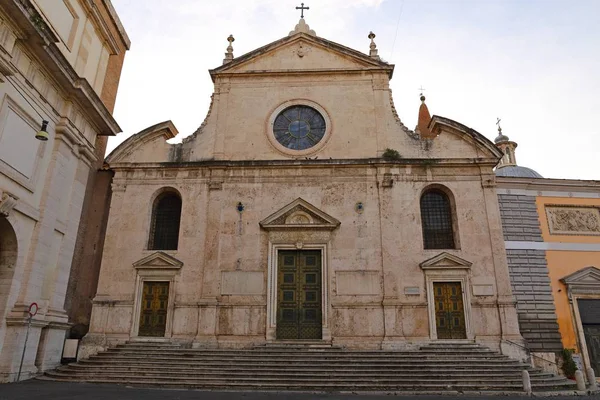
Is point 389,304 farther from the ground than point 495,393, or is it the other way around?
point 389,304

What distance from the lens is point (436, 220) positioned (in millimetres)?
15883

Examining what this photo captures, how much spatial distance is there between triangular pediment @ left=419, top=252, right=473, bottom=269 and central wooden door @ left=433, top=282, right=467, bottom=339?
0.57 m

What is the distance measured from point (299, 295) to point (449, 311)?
499 cm

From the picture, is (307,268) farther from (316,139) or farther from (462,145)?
(462,145)

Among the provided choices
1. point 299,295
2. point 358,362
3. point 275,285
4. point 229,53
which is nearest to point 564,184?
point 358,362

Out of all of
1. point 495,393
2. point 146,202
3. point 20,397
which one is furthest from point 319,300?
point 20,397

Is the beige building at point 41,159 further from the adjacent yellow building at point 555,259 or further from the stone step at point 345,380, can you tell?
the adjacent yellow building at point 555,259

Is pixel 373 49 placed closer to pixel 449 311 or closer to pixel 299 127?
pixel 299 127

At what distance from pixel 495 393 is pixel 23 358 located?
41.0 feet

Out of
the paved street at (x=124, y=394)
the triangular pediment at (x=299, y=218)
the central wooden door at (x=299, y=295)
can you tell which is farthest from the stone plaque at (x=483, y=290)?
the central wooden door at (x=299, y=295)

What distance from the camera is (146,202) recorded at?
16219 mm

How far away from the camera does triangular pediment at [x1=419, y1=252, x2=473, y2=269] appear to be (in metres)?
14.6

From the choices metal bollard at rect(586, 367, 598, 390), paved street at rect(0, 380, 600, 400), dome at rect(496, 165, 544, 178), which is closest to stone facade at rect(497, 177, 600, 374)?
metal bollard at rect(586, 367, 598, 390)

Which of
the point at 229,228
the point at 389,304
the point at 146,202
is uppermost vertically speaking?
the point at 146,202
